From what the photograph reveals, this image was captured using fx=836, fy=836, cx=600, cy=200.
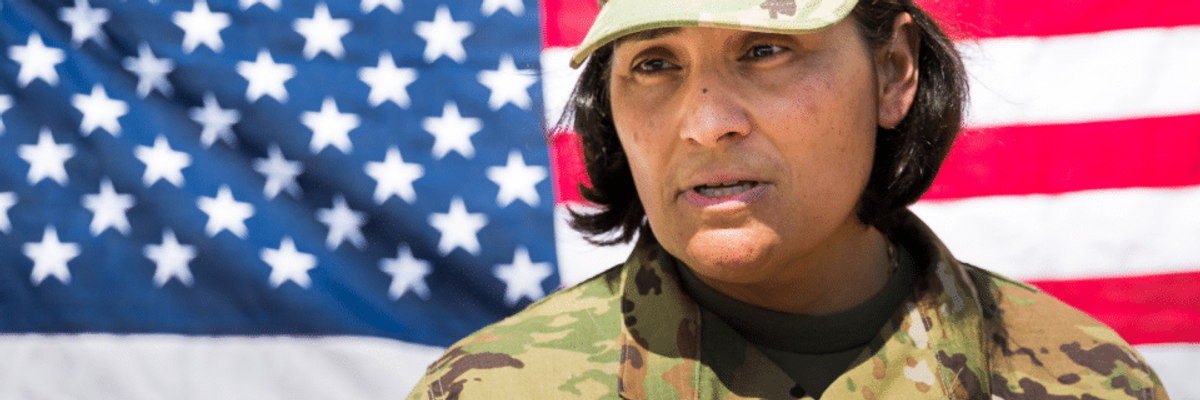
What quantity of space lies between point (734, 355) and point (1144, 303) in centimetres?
167

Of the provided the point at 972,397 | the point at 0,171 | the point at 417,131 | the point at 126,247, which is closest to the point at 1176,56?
the point at 972,397

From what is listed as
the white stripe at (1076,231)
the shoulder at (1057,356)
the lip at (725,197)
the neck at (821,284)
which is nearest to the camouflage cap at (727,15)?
the lip at (725,197)

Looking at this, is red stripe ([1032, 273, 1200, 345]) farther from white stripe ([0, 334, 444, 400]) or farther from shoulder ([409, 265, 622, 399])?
white stripe ([0, 334, 444, 400])

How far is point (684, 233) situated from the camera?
1258mm

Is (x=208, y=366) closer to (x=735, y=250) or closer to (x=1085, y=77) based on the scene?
(x=735, y=250)

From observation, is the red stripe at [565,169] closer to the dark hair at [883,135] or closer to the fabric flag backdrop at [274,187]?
the fabric flag backdrop at [274,187]

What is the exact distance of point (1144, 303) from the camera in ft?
7.68

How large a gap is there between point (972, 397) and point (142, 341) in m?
2.29

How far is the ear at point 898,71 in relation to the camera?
56.0 inches

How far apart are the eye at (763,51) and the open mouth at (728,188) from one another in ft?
0.61

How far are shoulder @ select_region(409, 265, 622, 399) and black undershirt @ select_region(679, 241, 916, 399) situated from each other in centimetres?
18

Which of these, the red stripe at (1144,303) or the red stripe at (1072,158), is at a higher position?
the red stripe at (1072,158)

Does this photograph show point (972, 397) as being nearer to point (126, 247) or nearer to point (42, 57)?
point (126, 247)

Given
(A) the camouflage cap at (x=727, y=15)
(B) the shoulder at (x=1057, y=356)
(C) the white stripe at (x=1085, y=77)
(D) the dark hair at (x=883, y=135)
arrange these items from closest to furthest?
1. (A) the camouflage cap at (x=727, y=15)
2. (B) the shoulder at (x=1057, y=356)
3. (D) the dark hair at (x=883, y=135)
4. (C) the white stripe at (x=1085, y=77)
